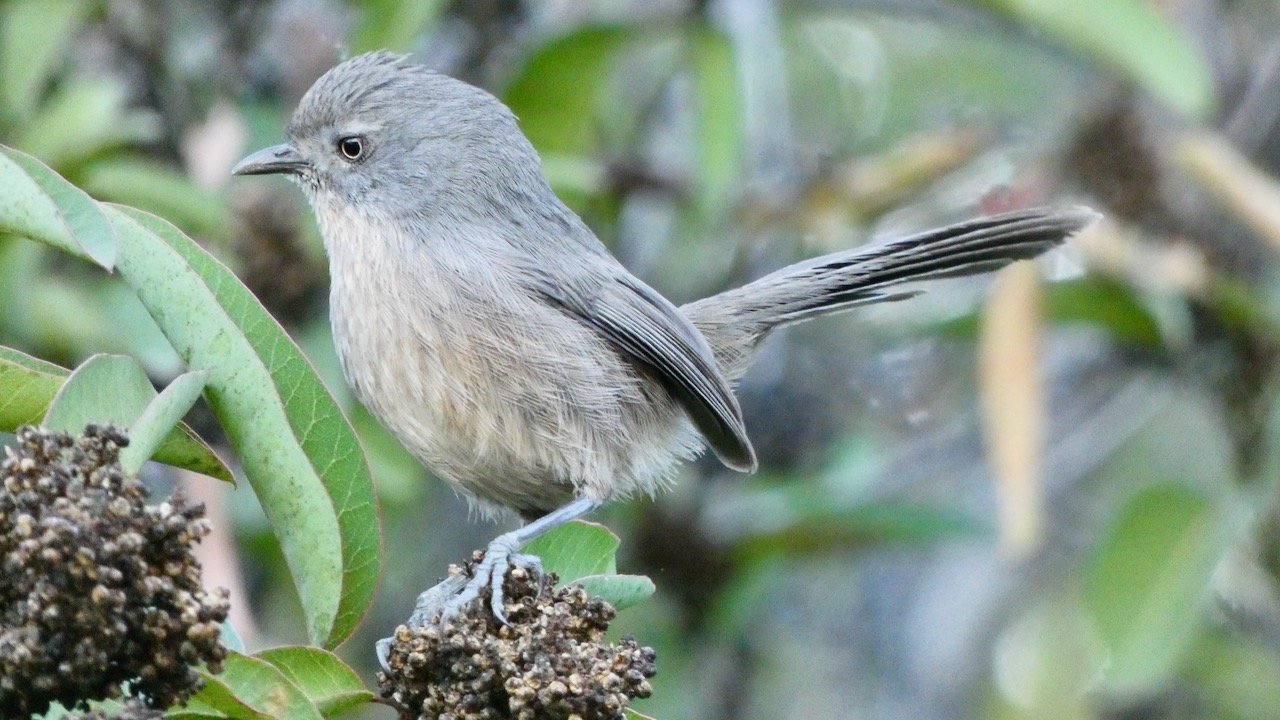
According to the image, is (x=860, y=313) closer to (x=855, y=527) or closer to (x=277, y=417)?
(x=855, y=527)

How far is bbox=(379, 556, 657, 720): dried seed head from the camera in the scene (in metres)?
2.55

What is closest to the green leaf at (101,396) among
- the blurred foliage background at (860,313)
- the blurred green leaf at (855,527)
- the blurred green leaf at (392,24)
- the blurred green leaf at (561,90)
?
the blurred foliage background at (860,313)

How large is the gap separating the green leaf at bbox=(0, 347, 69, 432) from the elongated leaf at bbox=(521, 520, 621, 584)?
106 cm

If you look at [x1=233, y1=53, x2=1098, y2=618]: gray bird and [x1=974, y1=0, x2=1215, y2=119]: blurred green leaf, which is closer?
[x1=233, y1=53, x2=1098, y2=618]: gray bird

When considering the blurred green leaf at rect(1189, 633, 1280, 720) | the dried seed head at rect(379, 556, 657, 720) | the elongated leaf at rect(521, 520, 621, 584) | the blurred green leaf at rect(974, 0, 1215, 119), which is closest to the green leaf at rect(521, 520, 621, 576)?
the elongated leaf at rect(521, 520, 621, 584)

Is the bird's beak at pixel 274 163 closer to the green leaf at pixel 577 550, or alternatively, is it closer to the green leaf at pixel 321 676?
the green leaf at pixel 577 550

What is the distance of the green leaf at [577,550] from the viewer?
306cm

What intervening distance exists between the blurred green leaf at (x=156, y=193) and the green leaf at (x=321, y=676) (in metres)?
2.63

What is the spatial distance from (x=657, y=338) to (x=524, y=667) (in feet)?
5.29

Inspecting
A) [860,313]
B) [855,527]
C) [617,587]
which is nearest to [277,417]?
[617,587]

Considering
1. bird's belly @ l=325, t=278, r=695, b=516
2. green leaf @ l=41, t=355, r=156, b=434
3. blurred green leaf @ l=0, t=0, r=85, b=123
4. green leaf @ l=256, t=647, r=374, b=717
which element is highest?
blurred green leaf @ l=0, t=0, r=85, b=123

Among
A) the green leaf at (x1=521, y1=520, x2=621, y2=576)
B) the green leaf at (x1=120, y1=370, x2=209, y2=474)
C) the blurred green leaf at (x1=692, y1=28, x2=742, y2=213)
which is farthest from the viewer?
the blurred green leaf at (x1=692, y1=28, x2=742, y2=213)

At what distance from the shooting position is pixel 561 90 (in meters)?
5.88

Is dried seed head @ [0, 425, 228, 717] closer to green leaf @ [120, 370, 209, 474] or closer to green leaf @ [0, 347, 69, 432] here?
green leaf @ [120, 370, 209, 474]
